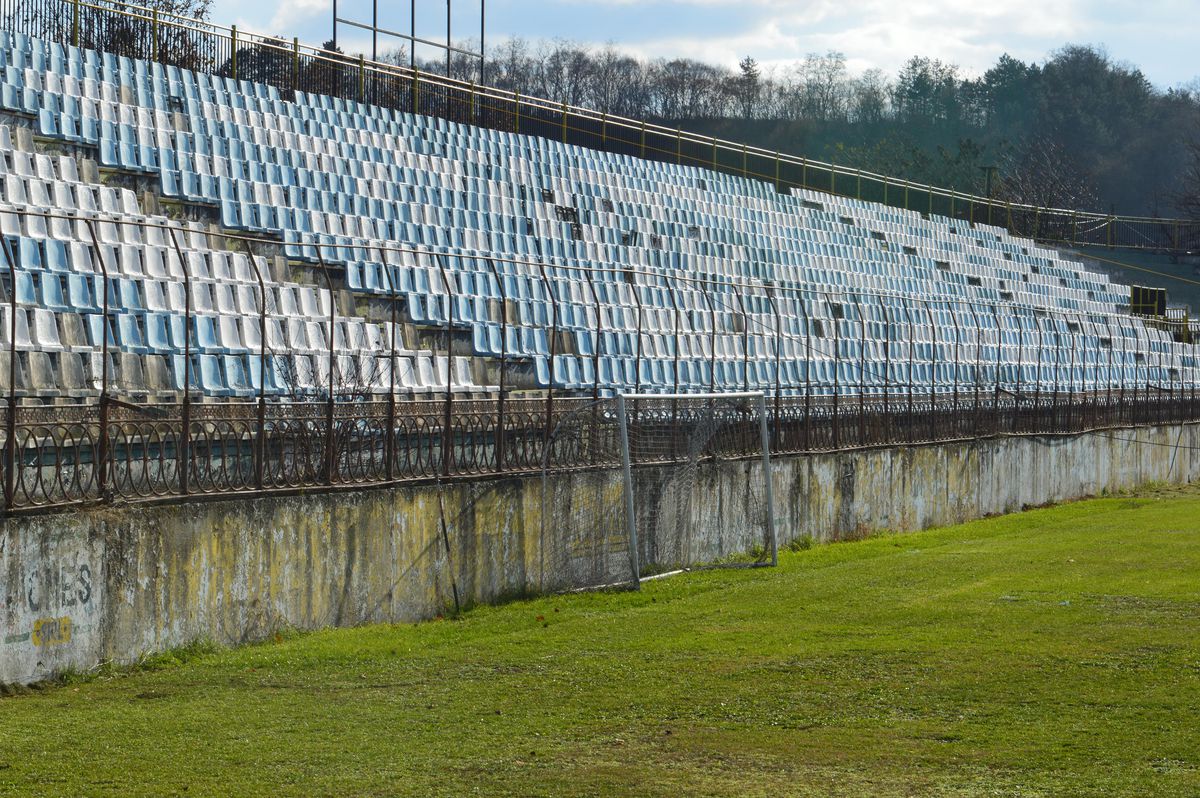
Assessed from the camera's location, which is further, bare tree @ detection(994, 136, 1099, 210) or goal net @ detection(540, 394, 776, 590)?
bare tree @ detection(994, 136, 1099, 210)

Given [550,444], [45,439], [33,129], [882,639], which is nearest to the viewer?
[45,439]

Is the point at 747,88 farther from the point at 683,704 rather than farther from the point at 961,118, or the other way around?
the point at 683,704

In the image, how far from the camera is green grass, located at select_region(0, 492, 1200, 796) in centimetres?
685

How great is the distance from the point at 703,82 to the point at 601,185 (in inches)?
2987

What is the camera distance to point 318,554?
11250mm

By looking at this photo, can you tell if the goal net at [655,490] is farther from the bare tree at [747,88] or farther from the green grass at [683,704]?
the bare tree at [747,88]

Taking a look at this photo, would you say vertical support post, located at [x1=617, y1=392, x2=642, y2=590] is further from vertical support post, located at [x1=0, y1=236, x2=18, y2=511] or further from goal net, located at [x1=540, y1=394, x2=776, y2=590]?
vertical support post, located at [x1=0, y1=236, x2=18, y2=511]

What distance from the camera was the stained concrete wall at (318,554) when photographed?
9.16 metres

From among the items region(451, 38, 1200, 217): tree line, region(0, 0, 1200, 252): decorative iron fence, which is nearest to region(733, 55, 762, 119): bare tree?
region(451, 38, 1200, 217): tree line

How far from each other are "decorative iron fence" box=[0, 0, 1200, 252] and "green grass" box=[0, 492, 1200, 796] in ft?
51.1

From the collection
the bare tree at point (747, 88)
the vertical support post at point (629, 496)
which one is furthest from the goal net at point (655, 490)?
the bare tree at point (747, 88)

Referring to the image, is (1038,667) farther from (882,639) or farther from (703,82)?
(703,82)

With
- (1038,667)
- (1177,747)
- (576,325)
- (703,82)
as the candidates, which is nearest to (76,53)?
(576,325)

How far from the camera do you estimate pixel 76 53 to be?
2067cm
